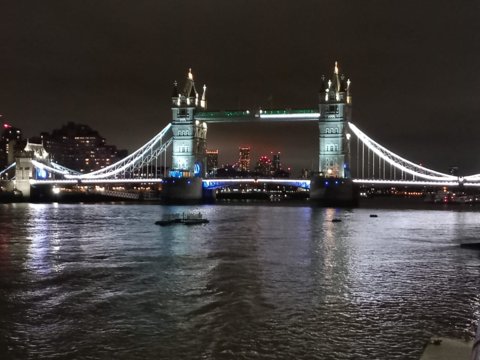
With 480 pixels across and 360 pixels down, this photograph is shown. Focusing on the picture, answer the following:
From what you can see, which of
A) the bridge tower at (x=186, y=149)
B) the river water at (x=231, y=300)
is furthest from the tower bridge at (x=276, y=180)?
the river water at (x=231, y=300)

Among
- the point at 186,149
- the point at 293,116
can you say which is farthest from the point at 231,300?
the point at 186,149

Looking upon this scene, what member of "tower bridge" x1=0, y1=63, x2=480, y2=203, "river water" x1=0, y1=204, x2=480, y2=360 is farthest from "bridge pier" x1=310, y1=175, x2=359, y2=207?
"river water" x1=0, y1=204, x2=480, y2=360

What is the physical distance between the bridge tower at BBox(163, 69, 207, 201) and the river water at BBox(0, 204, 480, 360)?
52.4m

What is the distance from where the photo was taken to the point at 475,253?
958 inches

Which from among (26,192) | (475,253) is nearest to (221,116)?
(26,192)

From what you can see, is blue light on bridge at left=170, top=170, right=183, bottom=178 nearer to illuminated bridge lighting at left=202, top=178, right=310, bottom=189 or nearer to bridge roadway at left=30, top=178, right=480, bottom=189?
bridge roadway at left=30, top=178, right=480, bottom=189

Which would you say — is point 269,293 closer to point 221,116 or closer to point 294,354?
point 294,354

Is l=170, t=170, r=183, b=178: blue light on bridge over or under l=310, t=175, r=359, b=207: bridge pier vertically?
over

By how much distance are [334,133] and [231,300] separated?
65857 millimetres

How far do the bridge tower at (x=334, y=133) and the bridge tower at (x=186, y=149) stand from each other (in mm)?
16759

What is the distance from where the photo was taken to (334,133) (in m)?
78.1

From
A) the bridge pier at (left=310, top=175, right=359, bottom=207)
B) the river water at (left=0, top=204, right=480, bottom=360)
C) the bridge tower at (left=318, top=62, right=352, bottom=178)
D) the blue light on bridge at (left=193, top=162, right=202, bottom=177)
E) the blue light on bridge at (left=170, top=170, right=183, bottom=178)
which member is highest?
the bridge tower at (left=318, top=62, right=352, bottom=178)

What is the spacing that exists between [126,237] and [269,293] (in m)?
17.0

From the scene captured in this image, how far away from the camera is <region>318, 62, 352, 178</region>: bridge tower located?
77.5m
